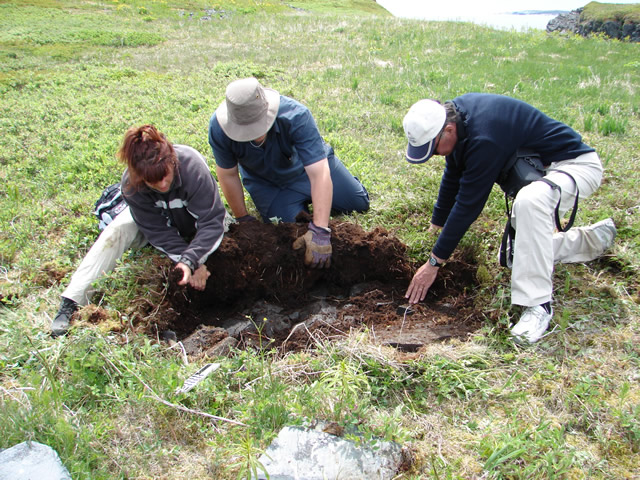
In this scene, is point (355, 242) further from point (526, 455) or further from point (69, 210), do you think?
point (69, 210)

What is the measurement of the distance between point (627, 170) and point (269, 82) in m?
6.62

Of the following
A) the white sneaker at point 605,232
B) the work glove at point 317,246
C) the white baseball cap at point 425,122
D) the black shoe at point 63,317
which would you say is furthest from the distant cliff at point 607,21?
the black shoe at point 63,317

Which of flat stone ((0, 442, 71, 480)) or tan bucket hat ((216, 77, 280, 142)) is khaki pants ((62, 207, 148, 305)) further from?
flat stone ((0, 442, 71, 480))

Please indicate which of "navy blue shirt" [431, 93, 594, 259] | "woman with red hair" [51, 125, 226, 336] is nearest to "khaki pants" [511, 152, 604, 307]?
"navy blue shirt" [431, 93, 594, 259]

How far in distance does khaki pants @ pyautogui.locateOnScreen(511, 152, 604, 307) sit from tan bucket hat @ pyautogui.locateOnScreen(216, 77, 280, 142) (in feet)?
5.86

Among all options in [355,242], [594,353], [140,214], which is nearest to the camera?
[594,353]

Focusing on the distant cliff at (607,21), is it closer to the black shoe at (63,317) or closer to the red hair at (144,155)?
the red hair at (144,155)

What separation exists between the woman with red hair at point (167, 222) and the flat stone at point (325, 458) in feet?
4.85

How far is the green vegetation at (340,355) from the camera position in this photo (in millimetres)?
1902

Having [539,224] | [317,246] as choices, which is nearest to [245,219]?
[317,246]

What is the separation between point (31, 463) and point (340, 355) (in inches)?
59.1

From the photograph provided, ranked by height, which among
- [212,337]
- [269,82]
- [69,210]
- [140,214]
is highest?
[269,82]

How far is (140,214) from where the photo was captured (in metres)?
3.05

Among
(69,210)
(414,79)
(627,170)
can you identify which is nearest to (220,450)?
(69,210)
